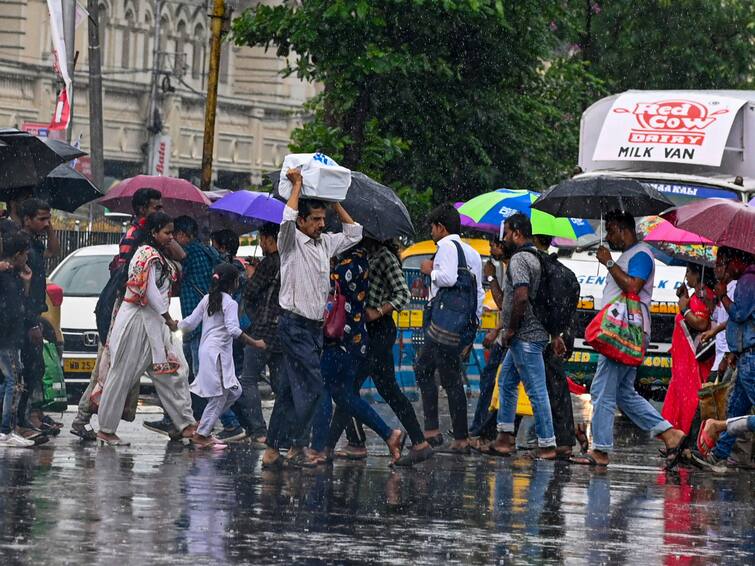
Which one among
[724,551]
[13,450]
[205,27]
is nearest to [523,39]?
[13,450]

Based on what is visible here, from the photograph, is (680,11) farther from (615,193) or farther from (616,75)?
(615,193)

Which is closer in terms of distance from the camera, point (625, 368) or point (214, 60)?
point (625, 368)

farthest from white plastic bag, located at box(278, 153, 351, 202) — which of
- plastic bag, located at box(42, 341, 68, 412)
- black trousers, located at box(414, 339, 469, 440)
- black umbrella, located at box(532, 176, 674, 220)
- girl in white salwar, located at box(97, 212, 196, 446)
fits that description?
plastic bag, located at box(42, 341, 68, 412)

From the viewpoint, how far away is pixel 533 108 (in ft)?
95.1

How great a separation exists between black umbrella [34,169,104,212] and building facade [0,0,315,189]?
99.7 feet

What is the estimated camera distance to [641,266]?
1304 cm

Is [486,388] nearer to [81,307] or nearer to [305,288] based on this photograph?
[305,288]

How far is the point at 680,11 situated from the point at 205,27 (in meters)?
20.7

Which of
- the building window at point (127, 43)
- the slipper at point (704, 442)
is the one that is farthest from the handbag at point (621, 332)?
the building window at point (127, 43)

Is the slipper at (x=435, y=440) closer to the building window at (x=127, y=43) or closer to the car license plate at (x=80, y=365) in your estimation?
the car license plate at (x=80, y=365)

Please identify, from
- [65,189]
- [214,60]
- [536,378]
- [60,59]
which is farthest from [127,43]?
[536,378]

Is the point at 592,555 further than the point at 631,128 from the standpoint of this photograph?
No

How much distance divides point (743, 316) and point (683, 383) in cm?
169

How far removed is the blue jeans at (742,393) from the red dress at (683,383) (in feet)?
3.43
